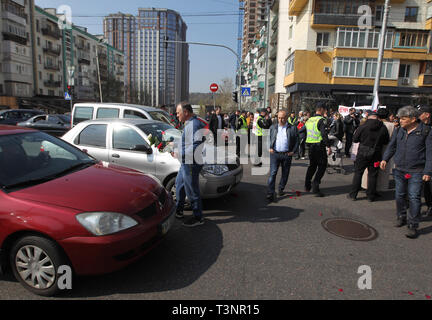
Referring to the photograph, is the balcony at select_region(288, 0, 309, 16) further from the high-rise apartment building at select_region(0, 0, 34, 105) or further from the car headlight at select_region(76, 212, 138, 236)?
the high-rise apartment building at select_region(0, 0, 34, 105)

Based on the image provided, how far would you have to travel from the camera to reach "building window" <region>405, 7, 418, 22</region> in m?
30.6

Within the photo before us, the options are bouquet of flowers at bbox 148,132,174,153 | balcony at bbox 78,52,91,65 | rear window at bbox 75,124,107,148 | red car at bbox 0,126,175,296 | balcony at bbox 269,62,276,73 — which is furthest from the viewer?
balcony at bbox 78,52,91,65

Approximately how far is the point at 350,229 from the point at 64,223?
13.4 feet

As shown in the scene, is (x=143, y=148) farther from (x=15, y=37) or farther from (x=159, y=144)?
(x=15, y=37)

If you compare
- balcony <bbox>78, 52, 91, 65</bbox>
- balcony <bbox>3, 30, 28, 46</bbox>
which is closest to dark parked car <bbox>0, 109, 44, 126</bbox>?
balcony <bbox>3, 30, 28, 46</bbox>

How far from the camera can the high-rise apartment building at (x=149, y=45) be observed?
115 m

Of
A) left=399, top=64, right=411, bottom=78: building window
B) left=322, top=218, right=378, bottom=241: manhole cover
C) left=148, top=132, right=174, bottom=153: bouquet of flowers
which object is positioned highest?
left=399, top=64, right=411, bottom=78: building window

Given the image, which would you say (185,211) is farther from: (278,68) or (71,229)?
(278,68)

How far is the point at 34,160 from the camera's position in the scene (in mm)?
3406

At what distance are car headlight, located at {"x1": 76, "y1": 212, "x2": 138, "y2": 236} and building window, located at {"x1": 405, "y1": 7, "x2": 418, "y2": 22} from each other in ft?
128

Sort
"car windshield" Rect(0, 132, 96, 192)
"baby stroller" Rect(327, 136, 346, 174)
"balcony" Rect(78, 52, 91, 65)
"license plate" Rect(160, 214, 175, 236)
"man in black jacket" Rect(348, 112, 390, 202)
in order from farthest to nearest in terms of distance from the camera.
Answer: "balcony" Rect(78, 52, 91, 65)
"baby stroller" Rect(327, 136, 346, 174)
"man in black jacket" Rect(348, 112, 390, 202)
"license plate" Rect(160, 214, 175, 236)
"car windshield" Rect(0, 132, 96, 192)

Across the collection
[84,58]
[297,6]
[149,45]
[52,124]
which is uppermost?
[149,45]

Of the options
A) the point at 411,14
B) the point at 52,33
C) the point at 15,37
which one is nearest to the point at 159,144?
the point at 411,14

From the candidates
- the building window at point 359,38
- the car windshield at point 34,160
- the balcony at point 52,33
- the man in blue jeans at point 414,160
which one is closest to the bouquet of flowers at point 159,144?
the car windshield at point 34,160
